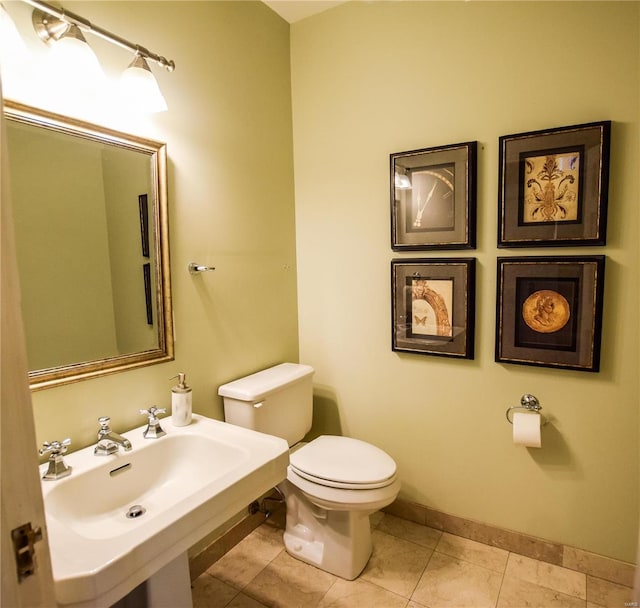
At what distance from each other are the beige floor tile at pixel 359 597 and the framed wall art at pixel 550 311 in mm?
1101

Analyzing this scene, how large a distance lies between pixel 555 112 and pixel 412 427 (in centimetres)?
157

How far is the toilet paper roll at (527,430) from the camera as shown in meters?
1.69

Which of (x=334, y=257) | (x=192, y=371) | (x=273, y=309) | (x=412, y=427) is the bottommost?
(x=412, y=427)

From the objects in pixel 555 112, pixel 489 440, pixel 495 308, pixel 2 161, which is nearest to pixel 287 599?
pixel 489 440

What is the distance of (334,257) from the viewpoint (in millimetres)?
2230

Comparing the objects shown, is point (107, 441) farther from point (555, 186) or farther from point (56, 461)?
point (555, 186)

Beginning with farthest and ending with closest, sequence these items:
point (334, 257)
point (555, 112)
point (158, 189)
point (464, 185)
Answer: point (334, 257), point (464, 185), point (555, 112), point (158, 189)

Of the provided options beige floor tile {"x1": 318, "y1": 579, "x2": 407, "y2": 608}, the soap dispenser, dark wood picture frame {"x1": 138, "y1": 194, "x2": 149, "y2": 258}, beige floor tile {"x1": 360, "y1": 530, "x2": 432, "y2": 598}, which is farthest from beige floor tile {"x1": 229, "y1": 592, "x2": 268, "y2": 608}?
dark wood picture frame {"x1": 138, "y1": 194, "x2": 149, "y2": 258}

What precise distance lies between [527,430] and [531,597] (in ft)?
2.17

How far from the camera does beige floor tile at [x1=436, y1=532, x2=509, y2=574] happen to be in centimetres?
182

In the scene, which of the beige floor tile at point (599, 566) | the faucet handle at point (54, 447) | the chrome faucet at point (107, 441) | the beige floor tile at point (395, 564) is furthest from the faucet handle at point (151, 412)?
the beige floor tile at point (599, 566)

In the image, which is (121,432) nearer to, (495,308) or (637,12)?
(495,308)

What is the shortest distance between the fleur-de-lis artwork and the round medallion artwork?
32cm

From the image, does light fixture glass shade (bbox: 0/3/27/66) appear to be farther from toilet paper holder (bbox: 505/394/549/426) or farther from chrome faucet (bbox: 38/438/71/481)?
toilet paper holder (bbox: 505/394/549/426)
